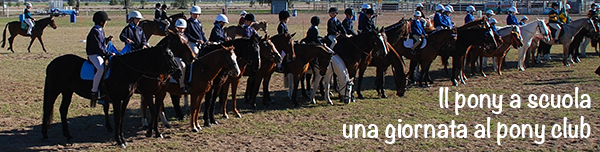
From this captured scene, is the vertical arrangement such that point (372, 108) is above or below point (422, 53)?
below

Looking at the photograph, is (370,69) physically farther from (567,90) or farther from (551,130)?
(551,130)

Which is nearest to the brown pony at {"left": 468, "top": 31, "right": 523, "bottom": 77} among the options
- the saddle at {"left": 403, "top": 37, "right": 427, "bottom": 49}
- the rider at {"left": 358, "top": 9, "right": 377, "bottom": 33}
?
the saddle at {"left": 403, "top": 37, "right": 427, "bottom": 49}

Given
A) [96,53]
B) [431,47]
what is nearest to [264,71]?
[96,53]

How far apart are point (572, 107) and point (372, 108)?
4.17 m

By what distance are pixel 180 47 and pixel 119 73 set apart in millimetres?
1088

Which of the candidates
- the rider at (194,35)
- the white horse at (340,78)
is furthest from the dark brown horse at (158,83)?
the white horse at (340,78)

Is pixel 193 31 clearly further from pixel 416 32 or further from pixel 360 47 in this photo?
pixel 416 32

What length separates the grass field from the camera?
9383 mm

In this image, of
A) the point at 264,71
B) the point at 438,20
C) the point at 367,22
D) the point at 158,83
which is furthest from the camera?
the point at 438,20

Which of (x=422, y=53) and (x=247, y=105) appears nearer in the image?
(x=247, y=105)

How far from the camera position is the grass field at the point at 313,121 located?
938 cm

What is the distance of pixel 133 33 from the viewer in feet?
34.1

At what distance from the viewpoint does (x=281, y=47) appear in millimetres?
12195

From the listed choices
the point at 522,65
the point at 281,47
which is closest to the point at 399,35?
the point at 281,47
